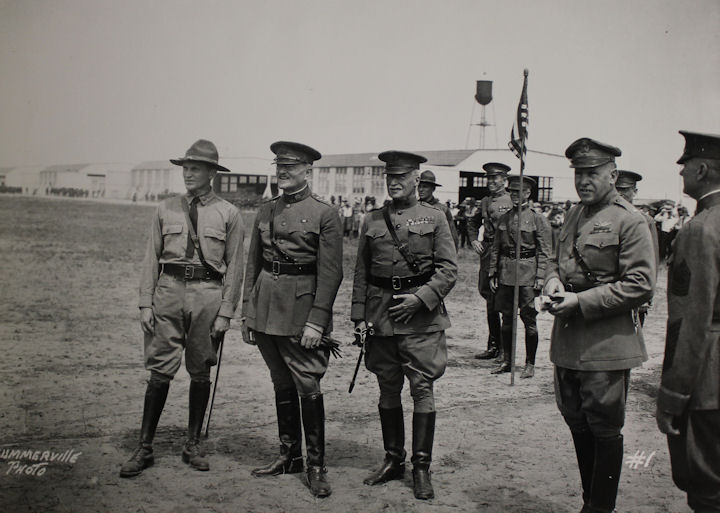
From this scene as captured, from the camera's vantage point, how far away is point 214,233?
15.2 ft

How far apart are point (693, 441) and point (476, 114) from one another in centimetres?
3893

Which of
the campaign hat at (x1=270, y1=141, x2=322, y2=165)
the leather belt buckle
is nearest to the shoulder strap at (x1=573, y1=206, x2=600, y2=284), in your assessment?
the leather belt buckle

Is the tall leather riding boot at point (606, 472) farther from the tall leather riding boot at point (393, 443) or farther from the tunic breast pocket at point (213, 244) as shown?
the tunic breast pocket at point (213, 244)

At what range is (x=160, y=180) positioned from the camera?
19.3m

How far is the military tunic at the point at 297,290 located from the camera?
4293mm

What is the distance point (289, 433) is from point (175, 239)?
1534 millimetres

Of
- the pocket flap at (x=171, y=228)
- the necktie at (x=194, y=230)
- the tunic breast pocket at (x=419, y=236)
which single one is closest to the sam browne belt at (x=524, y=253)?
the tunic breast pocket at (x=419, y=236)

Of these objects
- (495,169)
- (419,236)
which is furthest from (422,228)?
(495,169)

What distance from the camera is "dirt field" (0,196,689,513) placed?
3.93m

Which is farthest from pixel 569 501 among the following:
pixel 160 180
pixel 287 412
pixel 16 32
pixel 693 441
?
pixel 160 180

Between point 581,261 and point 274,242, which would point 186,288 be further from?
point 581,261

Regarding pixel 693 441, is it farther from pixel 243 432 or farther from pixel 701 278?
pixel 243 432

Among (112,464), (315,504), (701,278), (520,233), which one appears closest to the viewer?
(701,278)

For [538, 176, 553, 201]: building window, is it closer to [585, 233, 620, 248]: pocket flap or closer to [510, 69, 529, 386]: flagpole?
[510, 69, 529, 386]: flagpole
